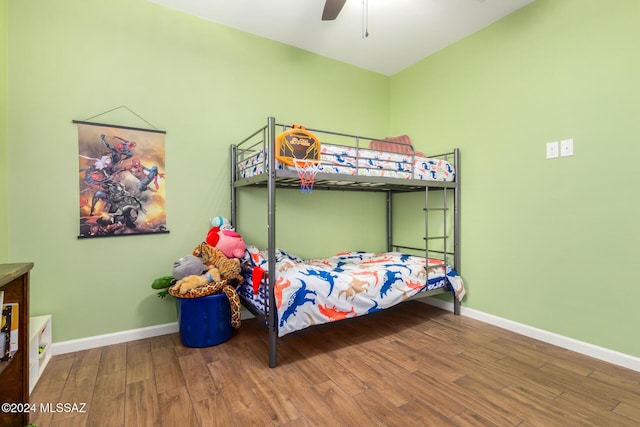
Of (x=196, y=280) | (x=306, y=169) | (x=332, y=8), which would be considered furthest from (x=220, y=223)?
(x=332, y=8)

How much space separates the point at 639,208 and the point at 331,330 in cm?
235

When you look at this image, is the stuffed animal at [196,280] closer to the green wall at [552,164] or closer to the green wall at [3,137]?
the green wall at [3,137]

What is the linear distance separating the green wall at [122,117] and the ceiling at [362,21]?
0.48ft

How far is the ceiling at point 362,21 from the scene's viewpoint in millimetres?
2473

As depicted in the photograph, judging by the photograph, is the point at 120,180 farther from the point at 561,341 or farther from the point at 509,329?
the point at 561,341

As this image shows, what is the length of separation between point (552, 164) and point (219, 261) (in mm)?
2725

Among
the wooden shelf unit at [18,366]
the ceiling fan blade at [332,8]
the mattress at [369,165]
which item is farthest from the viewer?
the mattress at [369,165]

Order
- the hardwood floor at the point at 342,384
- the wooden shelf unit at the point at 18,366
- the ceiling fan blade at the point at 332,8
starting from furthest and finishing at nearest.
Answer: the ceiling fan blade at the point at 332,8
the hardwood floor at the point at 342,384
the wooden shelf unit at the point at 18,366

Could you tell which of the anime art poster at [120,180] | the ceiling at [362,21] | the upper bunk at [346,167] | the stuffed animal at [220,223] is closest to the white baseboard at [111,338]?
the anime art poster at [120,180]

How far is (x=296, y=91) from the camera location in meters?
3.16

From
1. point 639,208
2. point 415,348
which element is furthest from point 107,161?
point 639,208

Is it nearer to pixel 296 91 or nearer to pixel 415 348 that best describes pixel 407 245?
pixel 415 348

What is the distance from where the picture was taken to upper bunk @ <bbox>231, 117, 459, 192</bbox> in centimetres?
210

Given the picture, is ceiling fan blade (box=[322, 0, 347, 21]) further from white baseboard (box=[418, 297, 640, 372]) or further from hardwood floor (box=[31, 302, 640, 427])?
white baseboard (box=[418, 297, 640, 372])
